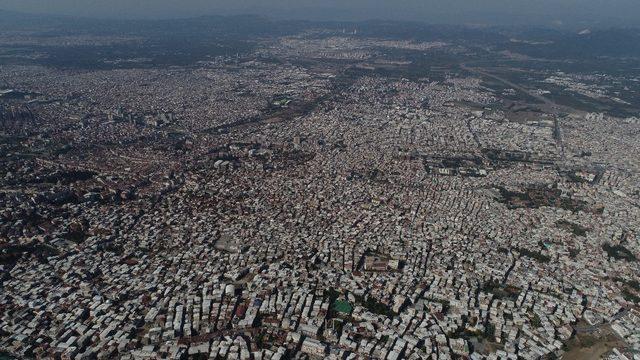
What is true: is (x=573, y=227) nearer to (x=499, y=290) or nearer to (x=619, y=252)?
(x=619, y=252)

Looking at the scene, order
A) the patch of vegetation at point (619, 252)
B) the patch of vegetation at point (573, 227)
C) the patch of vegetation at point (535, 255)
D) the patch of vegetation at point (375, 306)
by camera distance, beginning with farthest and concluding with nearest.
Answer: the patch of vegetation at point (573, 227) < the patch of vegetation at point (619, 252) < the patch of vegetation at point (535, 255) < the patch of vegetation at point (375, 306)

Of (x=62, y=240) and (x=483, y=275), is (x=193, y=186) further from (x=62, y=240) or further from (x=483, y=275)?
(x=483, y=275)

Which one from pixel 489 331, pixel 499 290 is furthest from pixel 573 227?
pixel 489 331

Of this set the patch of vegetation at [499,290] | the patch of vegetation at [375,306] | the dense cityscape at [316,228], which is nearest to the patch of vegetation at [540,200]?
the dense cityscape at [316,228]

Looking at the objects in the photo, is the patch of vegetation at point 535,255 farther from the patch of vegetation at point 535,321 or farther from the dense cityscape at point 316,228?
the patch of vegetation at point 535,321

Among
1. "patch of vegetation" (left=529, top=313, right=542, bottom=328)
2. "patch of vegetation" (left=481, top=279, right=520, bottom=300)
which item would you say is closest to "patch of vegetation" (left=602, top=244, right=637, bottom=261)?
"patch of vegetation" (left=481, top=279, right=520, bottom=300)

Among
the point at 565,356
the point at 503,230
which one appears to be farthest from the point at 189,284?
the point at 503,230
